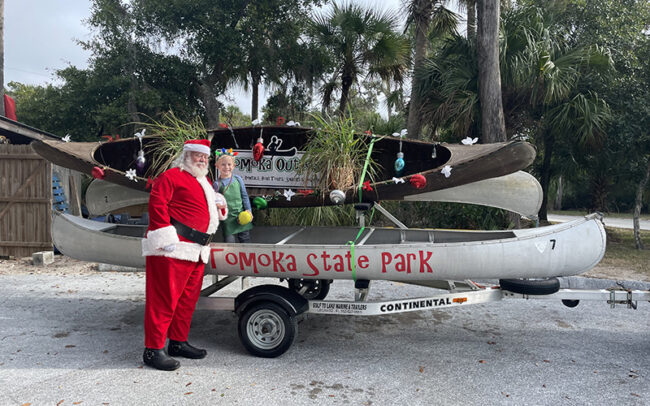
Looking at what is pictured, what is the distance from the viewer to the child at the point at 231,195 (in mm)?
4605

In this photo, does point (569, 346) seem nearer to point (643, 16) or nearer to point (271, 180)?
Result: point (271, 180)

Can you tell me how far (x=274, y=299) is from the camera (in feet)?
13.1

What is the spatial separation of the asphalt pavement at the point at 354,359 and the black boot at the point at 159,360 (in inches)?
2.8

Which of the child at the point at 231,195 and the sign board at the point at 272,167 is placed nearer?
the child at the point at 231,195

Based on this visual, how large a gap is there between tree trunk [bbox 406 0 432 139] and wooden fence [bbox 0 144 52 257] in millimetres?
8086

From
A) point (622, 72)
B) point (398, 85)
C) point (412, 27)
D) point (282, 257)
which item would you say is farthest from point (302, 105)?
point (282, 257)

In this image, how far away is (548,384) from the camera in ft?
11.4

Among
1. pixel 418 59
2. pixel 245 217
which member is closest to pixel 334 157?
pixel 245 217

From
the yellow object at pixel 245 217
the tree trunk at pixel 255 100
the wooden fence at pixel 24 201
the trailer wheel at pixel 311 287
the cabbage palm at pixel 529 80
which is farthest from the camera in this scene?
the tree trunk at pixel 255 100

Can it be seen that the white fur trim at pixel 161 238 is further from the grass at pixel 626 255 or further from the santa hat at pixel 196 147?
the grass at pixel 626 255

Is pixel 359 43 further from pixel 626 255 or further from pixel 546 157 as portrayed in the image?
pixel 626 255

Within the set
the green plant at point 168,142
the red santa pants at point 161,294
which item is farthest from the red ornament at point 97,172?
the red santa pants at point 161,294

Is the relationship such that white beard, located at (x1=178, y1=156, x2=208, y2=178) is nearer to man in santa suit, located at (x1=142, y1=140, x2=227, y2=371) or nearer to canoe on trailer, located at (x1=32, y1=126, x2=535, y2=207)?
man in santa suit, located at (x1=142, y1=140, x2=227, y2=371)

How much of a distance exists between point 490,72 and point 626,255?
16.7ft
